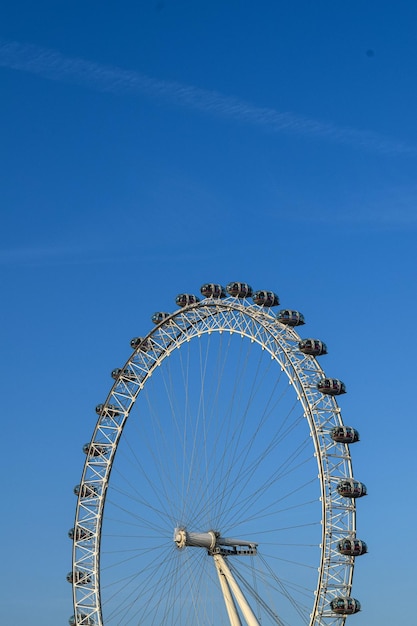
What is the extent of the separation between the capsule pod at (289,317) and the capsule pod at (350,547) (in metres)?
12.8

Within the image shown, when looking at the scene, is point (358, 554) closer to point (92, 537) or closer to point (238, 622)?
point (238, 622)

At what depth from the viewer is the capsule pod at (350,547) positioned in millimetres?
74938

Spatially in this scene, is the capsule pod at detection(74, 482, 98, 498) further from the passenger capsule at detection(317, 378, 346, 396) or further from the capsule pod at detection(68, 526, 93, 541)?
the passenger capsule at detection(317, 378, 346, 396)

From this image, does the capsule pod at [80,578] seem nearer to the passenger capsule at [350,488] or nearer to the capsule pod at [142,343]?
the capsule pod at [142,343]

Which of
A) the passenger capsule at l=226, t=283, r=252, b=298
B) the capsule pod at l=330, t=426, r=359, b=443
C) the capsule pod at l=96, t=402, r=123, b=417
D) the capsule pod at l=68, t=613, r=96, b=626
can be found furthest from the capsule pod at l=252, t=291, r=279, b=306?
the capsule pod at l=68, t=613, r=96, b=626

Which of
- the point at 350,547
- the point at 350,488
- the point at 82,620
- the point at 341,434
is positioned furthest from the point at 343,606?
the point at 82,620

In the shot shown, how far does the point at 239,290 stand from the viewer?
3265 inches

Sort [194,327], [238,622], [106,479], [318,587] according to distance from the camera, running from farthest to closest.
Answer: [106,479], [194,327], [238,622], [318,587]

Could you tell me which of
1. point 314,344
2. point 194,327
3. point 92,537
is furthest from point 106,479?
point 314,344

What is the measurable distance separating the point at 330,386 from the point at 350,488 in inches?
224

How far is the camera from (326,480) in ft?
250

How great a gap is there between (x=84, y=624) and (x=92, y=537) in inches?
Answer: 219

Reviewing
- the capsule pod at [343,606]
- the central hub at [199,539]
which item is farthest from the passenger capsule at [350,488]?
the central hub at [199,539]

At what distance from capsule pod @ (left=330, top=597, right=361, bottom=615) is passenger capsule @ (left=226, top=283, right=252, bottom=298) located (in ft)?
62.0
